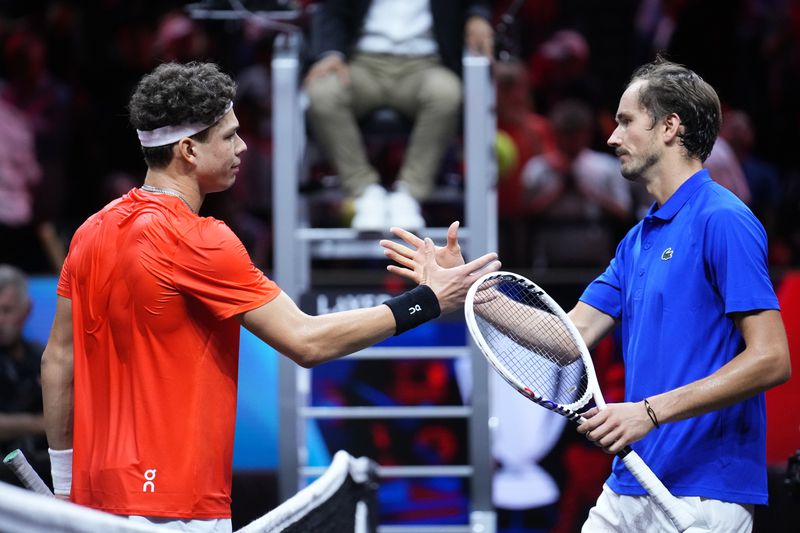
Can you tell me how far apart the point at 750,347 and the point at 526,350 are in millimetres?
622

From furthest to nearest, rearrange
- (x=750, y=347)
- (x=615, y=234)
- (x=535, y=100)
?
(x=535, y=100)
(x=615, y=234)
(x=750, y=347)

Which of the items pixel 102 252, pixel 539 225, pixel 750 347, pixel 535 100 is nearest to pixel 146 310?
pixel 102 252

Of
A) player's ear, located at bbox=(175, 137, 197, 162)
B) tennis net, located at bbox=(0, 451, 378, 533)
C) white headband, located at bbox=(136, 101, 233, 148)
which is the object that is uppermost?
white headband, located at bbox=(136, 101, 233, 148)

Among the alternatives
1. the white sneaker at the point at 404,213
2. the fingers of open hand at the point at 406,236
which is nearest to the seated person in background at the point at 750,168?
the white sneaker at the point at 404,213

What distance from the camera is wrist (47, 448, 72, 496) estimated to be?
3.20 m

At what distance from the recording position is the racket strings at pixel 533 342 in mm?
3148

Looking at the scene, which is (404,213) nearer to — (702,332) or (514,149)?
(514,149)

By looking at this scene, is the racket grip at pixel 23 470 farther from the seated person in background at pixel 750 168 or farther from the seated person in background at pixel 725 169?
the seated person in background at pixel 750 168

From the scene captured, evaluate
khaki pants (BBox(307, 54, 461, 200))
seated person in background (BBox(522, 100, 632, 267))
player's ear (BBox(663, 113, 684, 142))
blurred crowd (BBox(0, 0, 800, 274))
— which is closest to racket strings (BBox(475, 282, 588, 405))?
player's ear (BBox(663, 113, 684, 142))

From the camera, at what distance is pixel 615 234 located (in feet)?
22.8

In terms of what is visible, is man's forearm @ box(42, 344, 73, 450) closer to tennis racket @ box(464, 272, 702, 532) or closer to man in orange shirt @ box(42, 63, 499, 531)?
man in orange shirt @ box(42, 63, 499, 531)

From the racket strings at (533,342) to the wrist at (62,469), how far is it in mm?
1151

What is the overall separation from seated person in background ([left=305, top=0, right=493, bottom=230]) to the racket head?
7.23ft

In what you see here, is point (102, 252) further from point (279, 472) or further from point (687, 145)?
point (279, 472)
